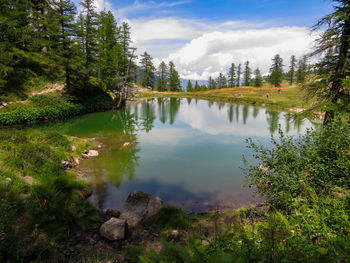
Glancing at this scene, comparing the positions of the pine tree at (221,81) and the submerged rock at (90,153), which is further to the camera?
Result: the pine tree at (221,81)

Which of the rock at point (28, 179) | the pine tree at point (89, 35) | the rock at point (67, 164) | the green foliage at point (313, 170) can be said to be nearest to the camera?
the green foliage at point (313, 170)

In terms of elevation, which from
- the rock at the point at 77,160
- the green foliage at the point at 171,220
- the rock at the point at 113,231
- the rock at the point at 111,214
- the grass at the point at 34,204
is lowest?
the rock at the point at 111,214

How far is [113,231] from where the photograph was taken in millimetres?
5988

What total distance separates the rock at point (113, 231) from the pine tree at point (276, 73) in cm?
9404

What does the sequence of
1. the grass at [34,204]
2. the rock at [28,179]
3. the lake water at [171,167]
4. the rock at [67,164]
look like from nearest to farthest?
the grass at [34,204] → the rock at [28,179] → the lake water at [171,167] → the rock at [67,164]

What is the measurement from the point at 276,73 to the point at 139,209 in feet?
311

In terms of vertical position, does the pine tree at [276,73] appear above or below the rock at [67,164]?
above

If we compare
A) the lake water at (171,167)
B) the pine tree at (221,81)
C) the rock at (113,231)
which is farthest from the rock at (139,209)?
the pine tree at (221,81)

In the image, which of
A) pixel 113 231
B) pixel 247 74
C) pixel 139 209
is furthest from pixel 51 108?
pixel 247 74

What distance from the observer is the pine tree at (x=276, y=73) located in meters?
85.4

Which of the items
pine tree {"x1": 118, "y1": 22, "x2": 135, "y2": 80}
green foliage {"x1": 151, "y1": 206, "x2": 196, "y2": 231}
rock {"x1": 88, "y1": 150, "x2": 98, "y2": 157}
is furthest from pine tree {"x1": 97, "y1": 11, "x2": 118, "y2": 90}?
green foliage {"x1": 151, "y1": 206, "x2": 196, "y2": 231}

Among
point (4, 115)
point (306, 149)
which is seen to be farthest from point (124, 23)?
point (306, 149)

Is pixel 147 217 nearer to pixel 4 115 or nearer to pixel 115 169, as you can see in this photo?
pixel 115 169

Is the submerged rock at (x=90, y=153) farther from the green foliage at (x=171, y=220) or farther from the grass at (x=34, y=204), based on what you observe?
the green foliage at (x=171, y=220)
